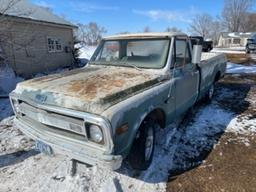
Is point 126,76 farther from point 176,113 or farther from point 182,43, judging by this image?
point 182,43

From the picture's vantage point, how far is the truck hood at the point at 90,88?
9.03 feet

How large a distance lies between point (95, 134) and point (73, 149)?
15.0 inches

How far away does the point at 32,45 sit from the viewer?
1303cm

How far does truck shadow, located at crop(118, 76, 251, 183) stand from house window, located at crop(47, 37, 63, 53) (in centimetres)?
1092

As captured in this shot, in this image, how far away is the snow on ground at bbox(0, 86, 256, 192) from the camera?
327cm

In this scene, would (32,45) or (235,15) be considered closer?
(32,45)

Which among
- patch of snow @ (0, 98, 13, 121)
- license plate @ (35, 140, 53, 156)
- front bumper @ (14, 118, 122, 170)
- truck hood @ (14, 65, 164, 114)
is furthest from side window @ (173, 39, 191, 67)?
Answer: patch of snow @ (0, 98, 13, 121)

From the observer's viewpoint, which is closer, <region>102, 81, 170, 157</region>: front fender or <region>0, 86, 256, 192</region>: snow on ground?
<region>102, 81, 170, 157</region>: front fender

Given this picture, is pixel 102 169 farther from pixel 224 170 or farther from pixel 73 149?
pixel 224 170

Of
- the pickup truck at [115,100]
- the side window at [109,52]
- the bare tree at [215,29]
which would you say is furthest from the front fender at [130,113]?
the bare tree at [215,29]

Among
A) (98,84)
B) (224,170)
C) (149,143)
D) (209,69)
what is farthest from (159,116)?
(209,69)

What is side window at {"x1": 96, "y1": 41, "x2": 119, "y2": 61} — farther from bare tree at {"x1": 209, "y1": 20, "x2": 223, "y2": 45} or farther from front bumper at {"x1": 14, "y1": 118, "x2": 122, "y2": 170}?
bare tree at {"x1": 209, "y1": 20, "x2": 223, "y2": 45}

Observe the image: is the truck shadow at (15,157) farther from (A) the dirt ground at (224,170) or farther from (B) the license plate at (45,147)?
(A) the dirt ground at (224,170)

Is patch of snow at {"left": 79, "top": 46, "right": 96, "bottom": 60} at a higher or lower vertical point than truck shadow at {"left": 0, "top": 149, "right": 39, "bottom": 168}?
higher
